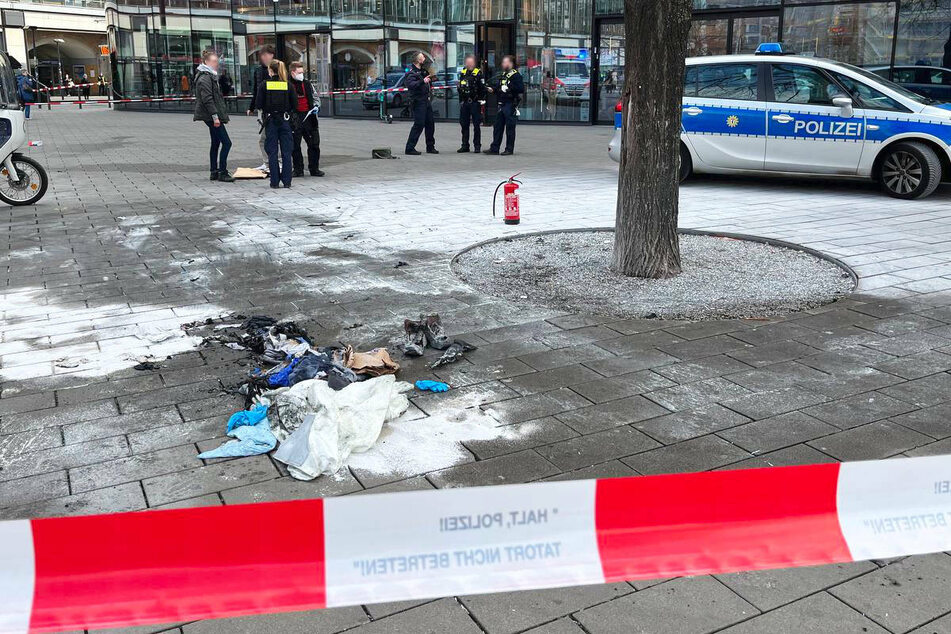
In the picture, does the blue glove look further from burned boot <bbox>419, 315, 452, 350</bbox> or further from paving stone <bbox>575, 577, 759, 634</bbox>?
paving stone <bbox>575, 577, 759, 634</bbox>

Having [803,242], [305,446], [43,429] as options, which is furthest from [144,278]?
[803,242]

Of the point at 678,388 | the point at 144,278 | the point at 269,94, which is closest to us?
the point at 678,388

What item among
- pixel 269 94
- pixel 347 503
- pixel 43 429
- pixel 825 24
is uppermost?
pixel 825 24

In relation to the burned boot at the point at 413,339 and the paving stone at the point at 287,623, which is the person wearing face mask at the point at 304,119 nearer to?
the burned boot at the point at 413,339

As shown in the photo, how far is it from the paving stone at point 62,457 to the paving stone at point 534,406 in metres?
1.78

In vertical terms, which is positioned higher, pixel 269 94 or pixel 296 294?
pixel 269 94

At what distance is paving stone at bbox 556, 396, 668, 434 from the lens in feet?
13.9

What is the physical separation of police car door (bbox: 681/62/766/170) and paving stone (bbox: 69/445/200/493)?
9366 millimetres

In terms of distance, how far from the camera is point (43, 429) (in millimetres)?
4316

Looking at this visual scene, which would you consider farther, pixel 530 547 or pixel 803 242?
pixel 803 242

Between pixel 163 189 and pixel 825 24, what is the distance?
13958 millimetres

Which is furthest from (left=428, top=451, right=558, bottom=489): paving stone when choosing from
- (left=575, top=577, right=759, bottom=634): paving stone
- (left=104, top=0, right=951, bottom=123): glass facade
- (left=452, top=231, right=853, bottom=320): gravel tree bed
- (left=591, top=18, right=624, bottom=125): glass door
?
(left=591, top=18, right=624, bottom=125): glass door

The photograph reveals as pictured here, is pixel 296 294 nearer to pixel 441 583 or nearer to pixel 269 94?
pixel 441 583

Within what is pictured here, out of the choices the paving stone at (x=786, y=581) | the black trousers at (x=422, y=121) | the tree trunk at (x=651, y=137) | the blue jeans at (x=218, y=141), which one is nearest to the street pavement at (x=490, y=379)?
the paving stone at (x=786, y=581)
